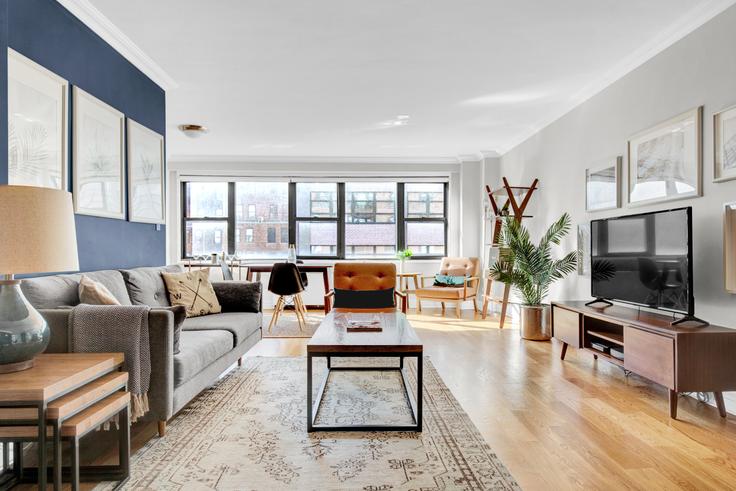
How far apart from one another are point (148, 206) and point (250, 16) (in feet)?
5.90

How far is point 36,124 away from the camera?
2576mm

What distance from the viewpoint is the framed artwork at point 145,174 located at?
3.70 m

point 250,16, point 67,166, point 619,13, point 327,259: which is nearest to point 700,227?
point 619,13

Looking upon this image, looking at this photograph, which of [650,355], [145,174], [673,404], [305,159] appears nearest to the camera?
[673,404]

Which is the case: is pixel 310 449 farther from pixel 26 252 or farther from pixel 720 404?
pixel 720 404

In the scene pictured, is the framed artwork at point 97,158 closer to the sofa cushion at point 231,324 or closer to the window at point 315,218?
the sofa cushion at point 231,324

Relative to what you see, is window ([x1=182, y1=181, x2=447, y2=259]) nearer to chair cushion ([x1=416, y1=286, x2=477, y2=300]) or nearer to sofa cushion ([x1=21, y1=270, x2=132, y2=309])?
chair cushion ([x1=416, y1=286, x2=477, y2=300])

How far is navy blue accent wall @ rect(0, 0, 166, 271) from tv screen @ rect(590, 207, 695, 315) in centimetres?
371

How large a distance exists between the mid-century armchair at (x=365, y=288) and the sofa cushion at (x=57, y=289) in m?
2.08

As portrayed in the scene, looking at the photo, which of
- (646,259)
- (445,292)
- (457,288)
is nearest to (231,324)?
(646,259)

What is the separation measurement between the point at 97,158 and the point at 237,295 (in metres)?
1.50

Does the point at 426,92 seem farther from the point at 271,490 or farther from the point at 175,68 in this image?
the point at 271,490

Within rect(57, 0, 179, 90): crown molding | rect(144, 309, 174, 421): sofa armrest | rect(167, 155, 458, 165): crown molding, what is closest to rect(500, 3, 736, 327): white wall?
rect(167, 155, 458, 165): crown molding

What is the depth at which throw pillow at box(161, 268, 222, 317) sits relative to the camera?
11.9 feet
